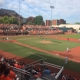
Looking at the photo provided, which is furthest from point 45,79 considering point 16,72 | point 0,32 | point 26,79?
point 0,32

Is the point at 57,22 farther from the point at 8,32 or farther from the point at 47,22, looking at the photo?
the point at 8,32

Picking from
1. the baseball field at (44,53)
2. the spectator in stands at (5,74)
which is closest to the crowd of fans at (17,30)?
the baseball field at (44,53)

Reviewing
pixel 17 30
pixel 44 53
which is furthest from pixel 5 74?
pixel 17 30

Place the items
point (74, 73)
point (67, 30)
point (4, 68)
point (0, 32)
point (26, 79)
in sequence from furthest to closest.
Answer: point (67, 30), point (0, 32), point (74, 73), point (26, 79), point (4, 68)

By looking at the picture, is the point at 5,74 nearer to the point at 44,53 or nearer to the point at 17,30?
the point at 44,53

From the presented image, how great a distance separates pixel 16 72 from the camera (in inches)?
217

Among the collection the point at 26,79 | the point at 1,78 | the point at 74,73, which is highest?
the point at 1,78

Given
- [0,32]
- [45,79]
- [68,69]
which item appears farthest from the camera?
[0,32]

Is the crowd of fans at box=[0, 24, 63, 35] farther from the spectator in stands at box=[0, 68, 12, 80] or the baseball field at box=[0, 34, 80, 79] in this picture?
the spectator in stands at box=[0, 68, 12, 80]

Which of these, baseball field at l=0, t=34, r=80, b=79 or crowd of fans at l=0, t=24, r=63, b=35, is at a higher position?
crowd of fans at l=0, t=24, r=63, b=35

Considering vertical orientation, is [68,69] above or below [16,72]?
below

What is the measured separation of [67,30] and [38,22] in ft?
146

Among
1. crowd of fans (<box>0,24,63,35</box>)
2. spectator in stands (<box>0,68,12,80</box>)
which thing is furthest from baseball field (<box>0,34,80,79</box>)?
crowd of fans (<box>0,24,63,35</box>)

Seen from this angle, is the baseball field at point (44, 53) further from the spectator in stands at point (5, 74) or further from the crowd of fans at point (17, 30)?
the crowd of fans at point (17, 30)
